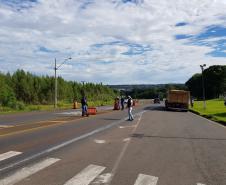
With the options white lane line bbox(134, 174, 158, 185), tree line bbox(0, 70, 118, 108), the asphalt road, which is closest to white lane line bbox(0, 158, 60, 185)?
the asphalt road

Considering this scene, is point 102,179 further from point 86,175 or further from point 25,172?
point 25,172

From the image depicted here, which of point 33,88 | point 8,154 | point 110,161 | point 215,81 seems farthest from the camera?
point 215,81

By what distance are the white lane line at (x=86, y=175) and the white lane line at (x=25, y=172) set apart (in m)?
1.02

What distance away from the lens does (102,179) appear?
9.19 m

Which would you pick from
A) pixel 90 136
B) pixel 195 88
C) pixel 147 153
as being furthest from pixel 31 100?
pixel 195 88

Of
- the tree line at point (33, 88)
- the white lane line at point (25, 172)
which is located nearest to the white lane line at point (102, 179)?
the white lane line at point (25, 172)

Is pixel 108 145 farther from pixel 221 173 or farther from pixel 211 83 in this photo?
pixel 211 83

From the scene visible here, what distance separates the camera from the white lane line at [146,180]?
890 centimetres

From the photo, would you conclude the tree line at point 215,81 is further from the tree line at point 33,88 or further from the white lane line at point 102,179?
the white lane line at point 102,179

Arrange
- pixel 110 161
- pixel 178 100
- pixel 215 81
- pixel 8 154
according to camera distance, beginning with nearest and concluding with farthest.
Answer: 1. pixel 110 161
2. pixel 8 154
3. pixel 178 100
4. pixel 215 81

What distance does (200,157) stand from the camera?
12766mm

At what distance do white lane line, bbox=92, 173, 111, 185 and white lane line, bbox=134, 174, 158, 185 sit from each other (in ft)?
2.04

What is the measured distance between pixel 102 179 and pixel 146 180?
0.90 m

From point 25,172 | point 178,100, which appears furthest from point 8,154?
point 178,100
